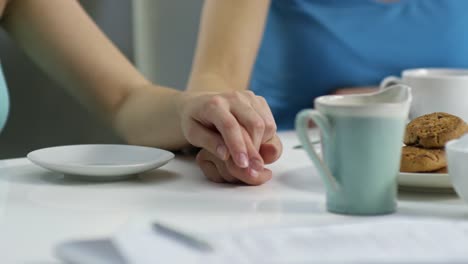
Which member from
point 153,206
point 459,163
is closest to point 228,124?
point 153,206

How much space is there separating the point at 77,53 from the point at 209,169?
0.53 metres

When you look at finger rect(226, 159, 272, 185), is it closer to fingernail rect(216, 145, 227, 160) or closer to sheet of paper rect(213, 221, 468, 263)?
fingernail rect(216, 145, 227, 160)

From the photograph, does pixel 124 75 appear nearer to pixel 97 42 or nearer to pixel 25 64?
pixel 97 42

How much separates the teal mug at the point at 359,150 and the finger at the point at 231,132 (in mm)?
133

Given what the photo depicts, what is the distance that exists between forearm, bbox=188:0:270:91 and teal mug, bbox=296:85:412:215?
697 millimetres

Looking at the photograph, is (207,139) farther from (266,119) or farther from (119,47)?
(119,47)

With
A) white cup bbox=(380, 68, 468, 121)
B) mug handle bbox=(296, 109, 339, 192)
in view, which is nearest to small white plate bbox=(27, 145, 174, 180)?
mug handle bbox=(296, 109, 339, 192)

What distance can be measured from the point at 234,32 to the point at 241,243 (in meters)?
0.97

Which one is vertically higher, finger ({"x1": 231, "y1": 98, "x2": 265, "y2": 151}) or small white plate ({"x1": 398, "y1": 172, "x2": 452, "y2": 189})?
finger ({"x1": 231, "y1": 98, "x2": 265, "y2": 151})

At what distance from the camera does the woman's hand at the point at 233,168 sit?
2.63 ft

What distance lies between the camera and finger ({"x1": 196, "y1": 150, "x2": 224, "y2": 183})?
836 millimetres

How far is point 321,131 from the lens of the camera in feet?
2.15

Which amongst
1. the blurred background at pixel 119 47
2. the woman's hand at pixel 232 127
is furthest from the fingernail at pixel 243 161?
the blurred background at pixel 119 47

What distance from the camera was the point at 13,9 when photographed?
4.36 feet
